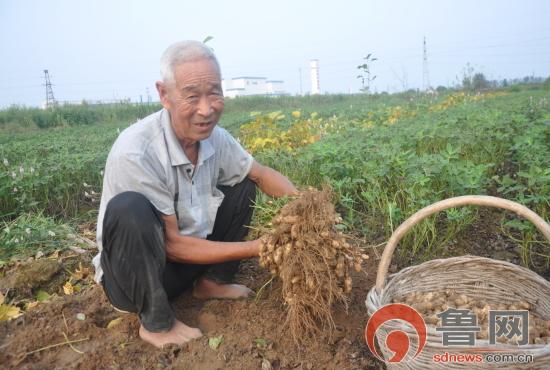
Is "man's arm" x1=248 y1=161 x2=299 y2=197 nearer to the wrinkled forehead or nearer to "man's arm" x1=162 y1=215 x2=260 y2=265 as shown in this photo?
"man's arm" x1=162 y1=215 x2=260 y2=265

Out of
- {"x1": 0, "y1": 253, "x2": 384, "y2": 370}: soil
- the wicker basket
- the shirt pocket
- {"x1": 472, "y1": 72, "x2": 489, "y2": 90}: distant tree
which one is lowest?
{"x1": 0, "y1": 253, "x2": 384, "y2": 370}: soil

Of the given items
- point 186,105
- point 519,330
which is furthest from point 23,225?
point 519,330

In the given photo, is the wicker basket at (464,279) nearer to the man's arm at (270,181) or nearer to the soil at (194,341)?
the soil at (194,341)

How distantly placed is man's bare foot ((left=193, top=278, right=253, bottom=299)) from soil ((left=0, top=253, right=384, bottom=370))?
0.16 feet

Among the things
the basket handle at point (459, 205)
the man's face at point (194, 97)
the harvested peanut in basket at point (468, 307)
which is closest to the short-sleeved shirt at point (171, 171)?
the man's face at point (194, 97)

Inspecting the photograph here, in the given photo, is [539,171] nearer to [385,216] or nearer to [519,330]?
[385,216]

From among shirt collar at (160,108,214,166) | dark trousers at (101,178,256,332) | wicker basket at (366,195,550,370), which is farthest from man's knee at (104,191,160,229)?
wicker basket at (366,195,550,370)

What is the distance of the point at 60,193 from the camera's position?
14.2 feet

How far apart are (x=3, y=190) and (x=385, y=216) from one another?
3.24 m

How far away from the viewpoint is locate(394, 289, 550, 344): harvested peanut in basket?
1803mm

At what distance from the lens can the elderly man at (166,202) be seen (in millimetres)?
1947

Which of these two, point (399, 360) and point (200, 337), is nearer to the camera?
point (399, 360)

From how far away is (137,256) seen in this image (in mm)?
1941

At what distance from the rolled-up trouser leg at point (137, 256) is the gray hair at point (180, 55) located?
1.75ft
